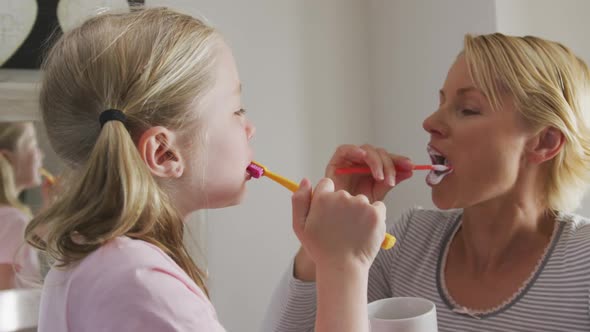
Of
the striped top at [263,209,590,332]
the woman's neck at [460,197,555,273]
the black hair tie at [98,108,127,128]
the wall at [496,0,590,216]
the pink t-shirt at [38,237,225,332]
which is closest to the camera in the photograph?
the pink t-shirt at [38,237,225,332]

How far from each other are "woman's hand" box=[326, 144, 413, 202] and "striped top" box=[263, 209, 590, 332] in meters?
0.09

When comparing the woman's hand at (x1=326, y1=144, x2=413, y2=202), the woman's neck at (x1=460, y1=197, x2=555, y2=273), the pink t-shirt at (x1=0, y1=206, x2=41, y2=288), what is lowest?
the pink t-shirt at (x1=0, y1=206, x2=41, y2=288)

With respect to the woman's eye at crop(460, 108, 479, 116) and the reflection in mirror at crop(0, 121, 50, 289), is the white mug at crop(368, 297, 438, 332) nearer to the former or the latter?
the woman's eye at crop(460, 108, 479, 116)

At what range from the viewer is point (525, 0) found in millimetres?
1285

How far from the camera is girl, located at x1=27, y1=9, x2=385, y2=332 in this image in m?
0.57

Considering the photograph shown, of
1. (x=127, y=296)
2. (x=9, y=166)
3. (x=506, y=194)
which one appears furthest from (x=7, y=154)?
(x=506, y=194)

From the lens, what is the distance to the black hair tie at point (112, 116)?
0.65 meters

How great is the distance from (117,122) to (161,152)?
8cm

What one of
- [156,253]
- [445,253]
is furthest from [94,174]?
[445,253]

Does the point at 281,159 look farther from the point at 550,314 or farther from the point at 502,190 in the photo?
the point at 550,314

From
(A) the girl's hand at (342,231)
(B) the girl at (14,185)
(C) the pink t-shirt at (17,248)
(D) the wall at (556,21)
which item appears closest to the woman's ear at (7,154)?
(B) the girl at (14,185)

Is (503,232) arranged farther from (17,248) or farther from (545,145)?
(17,248)

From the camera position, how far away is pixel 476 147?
92 cm

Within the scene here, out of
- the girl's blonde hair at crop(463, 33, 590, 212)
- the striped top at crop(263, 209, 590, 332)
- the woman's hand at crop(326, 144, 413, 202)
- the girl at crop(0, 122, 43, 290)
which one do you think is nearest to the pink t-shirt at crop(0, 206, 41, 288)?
the girl at crop(0, 122, 43, 290)
